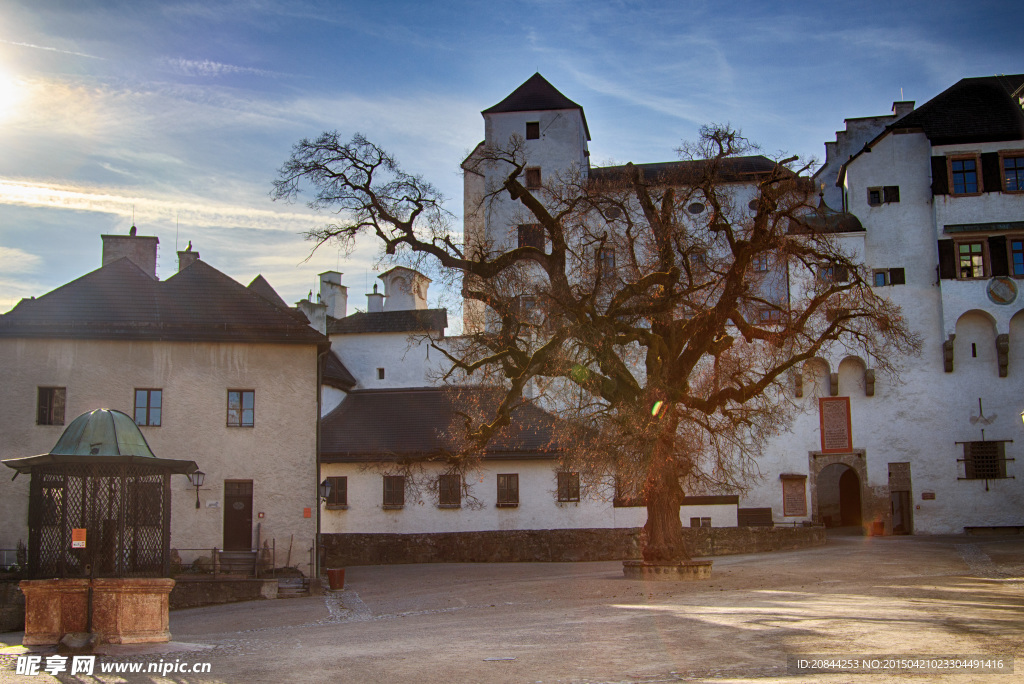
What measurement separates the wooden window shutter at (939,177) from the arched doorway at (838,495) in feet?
47.5

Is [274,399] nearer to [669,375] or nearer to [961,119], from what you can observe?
[669,375]

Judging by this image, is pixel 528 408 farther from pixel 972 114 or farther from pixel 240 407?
pixel 972 114

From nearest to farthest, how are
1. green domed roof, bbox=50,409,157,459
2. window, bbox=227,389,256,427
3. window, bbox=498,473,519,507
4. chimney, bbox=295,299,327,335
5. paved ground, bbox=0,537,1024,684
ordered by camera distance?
paved ground, bbox=0,537,1024,684 < green domed roof, bbox=50,409,157,459 < window, bbox=227,389,256,427 < window, bbox=498,473,519,507 < chimney, bbox=295,299,327,335

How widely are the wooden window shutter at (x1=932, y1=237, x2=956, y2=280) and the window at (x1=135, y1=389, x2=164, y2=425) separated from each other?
32.9 meters

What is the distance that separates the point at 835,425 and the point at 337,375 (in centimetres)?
2288

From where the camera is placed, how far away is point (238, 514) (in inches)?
1121

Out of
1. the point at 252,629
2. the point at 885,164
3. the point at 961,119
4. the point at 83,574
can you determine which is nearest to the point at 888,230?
the point at 885,164

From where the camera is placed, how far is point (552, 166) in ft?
159

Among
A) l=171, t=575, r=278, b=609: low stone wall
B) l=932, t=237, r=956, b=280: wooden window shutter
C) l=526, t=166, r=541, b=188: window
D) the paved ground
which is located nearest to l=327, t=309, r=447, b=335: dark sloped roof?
l=526, t=166, r=541, b=188: window

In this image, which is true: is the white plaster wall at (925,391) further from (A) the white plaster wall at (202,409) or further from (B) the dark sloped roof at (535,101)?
(A) the white plaster wall at (202,409)

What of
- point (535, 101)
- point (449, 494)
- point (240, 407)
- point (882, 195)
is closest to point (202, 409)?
point (240, 407)

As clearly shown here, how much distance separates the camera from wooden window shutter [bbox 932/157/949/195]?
42.1 m

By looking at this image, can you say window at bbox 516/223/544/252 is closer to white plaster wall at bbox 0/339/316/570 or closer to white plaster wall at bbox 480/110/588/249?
white plaster wall at bbox 0/339/316/570

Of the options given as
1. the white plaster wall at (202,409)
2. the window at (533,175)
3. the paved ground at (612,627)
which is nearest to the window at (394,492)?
the white plaster wall at (202,409)
